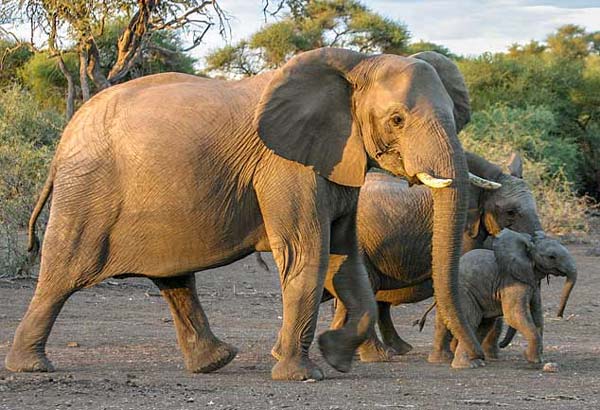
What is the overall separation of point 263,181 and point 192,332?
1212mm

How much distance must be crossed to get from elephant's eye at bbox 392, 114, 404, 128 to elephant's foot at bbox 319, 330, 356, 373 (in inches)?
48.6

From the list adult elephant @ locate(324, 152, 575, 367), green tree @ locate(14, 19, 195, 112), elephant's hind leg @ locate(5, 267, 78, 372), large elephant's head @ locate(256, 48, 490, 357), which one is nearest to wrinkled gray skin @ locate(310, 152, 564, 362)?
adult elephant @ locate(324, 152, 575, 367)

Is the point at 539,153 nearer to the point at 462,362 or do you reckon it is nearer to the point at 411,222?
the point at 411,222

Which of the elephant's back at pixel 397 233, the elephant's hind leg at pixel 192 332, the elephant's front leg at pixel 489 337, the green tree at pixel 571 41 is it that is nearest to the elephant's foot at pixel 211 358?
the elephant's hind leg at pixel 192 332

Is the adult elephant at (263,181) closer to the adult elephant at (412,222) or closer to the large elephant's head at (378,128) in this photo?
the large elephant's head at (378,128)

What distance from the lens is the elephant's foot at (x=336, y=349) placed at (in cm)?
739

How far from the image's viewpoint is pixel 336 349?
7402mm

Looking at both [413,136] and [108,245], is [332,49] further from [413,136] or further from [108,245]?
[108,245]

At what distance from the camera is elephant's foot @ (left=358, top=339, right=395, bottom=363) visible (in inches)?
344

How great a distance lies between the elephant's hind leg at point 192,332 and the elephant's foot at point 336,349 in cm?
70

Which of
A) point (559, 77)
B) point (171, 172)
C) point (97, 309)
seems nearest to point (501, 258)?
point (171, 172)

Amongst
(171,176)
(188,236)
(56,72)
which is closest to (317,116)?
(171,176)

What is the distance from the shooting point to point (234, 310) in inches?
492

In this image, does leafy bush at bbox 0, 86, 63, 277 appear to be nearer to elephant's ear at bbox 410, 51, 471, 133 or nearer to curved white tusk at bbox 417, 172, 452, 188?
elephant's ear at bbox 410, 51, 471, 133
